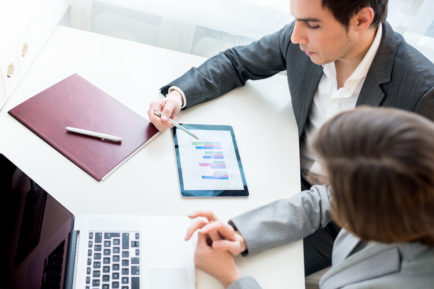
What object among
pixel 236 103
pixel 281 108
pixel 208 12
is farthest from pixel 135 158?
pixel 208 12

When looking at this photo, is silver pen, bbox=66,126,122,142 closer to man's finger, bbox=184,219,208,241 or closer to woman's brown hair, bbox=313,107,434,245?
man's finger, bbox=184,219,208,241

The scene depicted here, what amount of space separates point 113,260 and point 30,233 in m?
0.16

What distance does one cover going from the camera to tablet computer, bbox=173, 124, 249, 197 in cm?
101

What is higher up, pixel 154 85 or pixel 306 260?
pixel 154 85

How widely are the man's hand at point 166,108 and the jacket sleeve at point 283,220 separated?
308 millimetres

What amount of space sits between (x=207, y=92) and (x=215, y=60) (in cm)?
14

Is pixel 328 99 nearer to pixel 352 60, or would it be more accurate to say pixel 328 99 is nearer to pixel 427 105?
pixel 352 60

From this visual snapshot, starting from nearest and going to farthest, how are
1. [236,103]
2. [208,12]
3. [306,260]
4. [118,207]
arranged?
[118,207]
[306,260]
[236,103]
[208,12]

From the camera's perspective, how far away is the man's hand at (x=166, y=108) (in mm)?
1080

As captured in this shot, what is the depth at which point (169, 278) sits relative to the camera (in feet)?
2.70

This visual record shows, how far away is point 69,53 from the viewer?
1.22m

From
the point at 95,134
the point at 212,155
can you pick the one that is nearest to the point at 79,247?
the point at 95,134

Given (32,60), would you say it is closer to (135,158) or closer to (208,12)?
(135,158)

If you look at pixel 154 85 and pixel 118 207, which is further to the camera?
pixel 154 85
